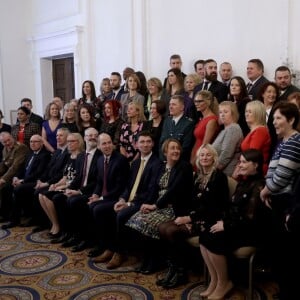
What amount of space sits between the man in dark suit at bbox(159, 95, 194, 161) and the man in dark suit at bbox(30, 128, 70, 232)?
1351 millimetres

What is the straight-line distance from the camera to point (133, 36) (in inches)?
292

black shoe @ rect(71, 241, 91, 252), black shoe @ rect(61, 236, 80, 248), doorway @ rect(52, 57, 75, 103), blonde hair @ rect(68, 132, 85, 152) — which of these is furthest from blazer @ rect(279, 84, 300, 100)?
doorway @ rect(52, 57, 75, 103)

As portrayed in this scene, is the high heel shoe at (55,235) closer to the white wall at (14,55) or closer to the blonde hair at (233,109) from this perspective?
the blonde hair at (233,109)

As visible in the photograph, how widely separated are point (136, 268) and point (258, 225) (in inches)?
52.3

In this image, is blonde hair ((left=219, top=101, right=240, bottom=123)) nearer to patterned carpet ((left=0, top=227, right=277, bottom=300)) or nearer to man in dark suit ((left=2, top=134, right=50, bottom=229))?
patterned carpet ((left=0, top=227, right=277, bottom=300))

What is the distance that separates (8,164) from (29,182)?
655mm

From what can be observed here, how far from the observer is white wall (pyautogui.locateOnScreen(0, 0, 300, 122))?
5.60 metres

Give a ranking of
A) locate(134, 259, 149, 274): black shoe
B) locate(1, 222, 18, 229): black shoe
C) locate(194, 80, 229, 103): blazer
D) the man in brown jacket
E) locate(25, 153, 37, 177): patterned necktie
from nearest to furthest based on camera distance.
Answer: locate(134, 259, 149, 274): black shoe < locate(194, 80, 229, 103): blazer < locate(1, 222, 18, 229): black shoe < locate(25, 153, 37, 177): patterned necktie < the man in brown jacket

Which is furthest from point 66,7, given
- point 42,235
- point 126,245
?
point 126,245

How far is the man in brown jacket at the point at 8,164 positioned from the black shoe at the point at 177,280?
3078mm

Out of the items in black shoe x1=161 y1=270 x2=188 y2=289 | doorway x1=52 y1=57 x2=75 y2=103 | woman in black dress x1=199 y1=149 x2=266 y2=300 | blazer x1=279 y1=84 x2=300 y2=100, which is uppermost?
doorway x1=52 y1=57 x2=75 y2=103

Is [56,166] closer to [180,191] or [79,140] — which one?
[79,140]

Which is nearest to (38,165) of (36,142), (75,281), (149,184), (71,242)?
(36,142)

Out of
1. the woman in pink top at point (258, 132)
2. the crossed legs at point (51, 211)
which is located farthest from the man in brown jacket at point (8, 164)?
the woman in pink top at point (258, 132)
